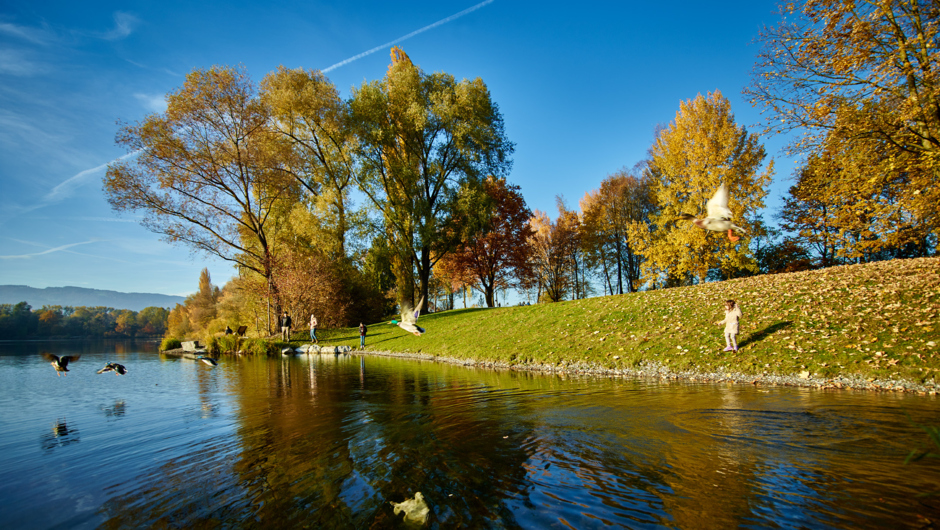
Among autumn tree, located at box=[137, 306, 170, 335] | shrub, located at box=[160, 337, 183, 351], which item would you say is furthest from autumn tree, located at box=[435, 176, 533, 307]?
autumn tree, located at box=[137, 306, 170, 335]

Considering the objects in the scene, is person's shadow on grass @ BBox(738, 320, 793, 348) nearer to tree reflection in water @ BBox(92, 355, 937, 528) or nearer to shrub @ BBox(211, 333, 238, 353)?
tree reflection in water @ BBox(92, 355, 937, 528)

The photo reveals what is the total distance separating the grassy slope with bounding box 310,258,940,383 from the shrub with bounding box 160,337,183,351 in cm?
2569

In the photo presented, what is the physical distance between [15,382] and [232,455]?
50.3ft

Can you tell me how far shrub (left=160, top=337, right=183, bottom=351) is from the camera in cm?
3297

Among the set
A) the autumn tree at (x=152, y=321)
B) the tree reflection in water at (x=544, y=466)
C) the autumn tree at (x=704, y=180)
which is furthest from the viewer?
the autumn tree at (x=152, y=321)

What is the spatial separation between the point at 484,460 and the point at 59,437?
8.47 meters

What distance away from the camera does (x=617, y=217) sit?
132 ft

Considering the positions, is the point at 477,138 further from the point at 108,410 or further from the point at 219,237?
the point at 108,410

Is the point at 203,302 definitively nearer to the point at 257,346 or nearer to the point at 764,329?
the point at 257,346

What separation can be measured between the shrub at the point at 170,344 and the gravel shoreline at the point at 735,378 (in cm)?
2970

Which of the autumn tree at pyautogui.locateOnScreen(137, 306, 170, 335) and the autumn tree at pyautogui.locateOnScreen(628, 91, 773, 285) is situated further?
the autumn tree at pyautogui.locateOnScreen(137, 306, 170, 335)

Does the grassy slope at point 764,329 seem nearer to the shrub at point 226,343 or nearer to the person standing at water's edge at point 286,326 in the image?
the person standing at water's edge at point 286,326

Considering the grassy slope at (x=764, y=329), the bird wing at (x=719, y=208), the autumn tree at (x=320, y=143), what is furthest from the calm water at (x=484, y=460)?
the autumn tree at (x=320, y=143)

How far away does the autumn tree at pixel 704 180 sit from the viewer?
22734 millimetres
